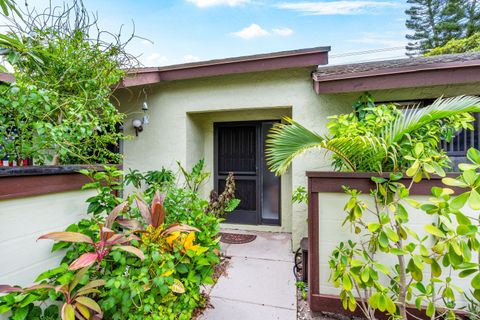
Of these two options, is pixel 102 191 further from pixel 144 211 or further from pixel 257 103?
pixel 257 103

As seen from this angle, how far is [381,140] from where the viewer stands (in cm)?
237

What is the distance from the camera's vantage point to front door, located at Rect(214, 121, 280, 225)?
17.5ft

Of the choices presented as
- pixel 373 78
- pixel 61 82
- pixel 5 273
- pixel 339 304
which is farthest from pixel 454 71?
pixel 5 273

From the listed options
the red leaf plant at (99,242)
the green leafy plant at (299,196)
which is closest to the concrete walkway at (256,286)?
the green leafy plant at (299,196)

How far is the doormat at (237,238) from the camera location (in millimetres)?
4660

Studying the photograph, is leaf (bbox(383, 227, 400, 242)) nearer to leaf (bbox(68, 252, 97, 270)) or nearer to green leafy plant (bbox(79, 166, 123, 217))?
leaf (bbox(68, 252, 97, 270))

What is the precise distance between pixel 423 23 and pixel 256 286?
23.8 metres

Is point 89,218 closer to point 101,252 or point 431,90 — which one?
point 101,252

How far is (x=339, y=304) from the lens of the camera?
96.4 inches

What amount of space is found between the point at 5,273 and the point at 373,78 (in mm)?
4528

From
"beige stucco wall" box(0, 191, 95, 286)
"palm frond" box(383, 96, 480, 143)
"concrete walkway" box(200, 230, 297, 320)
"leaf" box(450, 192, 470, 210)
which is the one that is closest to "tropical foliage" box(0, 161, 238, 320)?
"beige stucco wall" box(0, 191, 95, 286)

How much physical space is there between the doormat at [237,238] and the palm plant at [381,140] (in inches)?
102

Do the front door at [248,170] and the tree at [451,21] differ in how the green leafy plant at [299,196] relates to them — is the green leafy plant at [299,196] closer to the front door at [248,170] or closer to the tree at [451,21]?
the front door at [248,170]

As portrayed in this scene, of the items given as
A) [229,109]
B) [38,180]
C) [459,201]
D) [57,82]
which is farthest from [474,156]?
[229,109]
